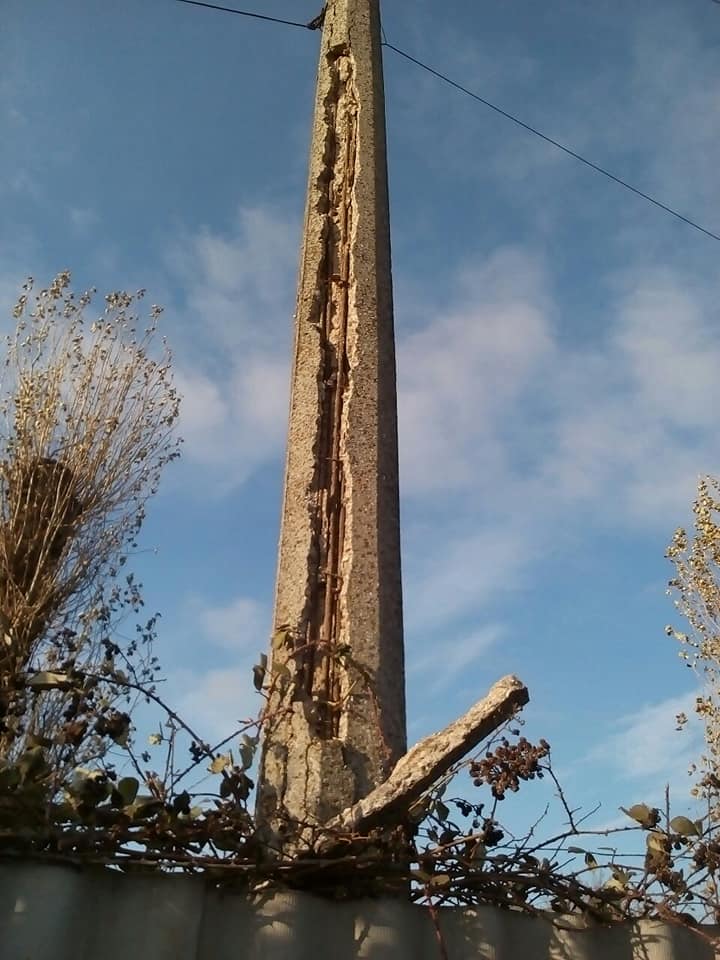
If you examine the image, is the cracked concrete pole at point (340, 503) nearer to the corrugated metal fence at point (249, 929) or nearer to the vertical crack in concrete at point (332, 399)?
the vertical crack in concrete at point (332, 399)

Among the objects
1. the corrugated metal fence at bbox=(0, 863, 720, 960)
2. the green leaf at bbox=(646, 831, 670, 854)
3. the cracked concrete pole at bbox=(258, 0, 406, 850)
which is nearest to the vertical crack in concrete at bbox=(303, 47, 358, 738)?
the cracked concrete pole at bbox=(258, 0, 406, 850)

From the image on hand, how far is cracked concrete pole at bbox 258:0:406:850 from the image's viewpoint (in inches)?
95.0

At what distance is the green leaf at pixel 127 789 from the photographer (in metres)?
1.99

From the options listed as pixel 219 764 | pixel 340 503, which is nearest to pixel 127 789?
pixel 219 764

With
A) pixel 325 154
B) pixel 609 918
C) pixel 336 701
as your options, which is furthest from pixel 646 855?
pixel 325 154

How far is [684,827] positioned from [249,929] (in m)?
1.16

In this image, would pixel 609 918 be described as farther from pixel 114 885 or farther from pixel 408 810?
pixel 114 885

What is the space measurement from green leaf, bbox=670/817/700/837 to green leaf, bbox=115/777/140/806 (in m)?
1.36

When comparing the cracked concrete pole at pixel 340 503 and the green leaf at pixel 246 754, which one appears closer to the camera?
the green leaf at pixel 246 754

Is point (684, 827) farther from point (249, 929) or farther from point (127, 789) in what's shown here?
point (127, 789)

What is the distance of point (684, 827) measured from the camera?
92.0 inches

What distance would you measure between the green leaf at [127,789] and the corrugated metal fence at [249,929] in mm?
177

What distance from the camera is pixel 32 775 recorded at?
1981mm

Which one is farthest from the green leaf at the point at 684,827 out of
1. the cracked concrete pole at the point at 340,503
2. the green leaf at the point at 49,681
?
the green leaf at the point at 49,681
